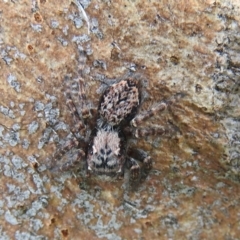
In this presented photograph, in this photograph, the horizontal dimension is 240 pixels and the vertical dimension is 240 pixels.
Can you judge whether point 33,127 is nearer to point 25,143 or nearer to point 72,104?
point 25,143

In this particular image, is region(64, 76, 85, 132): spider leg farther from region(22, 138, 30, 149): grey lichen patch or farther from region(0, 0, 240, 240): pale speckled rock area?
region(22, 138, 30, 149): grey lichen patch

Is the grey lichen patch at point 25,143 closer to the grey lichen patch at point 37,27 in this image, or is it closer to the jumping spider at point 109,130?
the jumping spider at point 109,130

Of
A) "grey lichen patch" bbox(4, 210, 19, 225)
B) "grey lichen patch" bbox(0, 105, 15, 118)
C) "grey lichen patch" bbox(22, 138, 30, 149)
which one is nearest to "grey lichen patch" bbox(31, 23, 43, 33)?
"grey lichen patch" bbox(0, 105, 15, 118)

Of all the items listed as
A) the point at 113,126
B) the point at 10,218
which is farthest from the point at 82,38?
the point at 10,218

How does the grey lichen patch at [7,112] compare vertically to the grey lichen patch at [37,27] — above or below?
below

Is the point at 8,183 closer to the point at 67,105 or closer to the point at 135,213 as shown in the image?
the point at 67,105

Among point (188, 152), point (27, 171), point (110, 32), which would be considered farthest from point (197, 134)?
point (27, 171)

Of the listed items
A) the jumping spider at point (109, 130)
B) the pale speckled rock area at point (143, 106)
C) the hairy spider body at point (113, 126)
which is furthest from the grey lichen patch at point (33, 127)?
the hairy spider body at point (113, 126)
